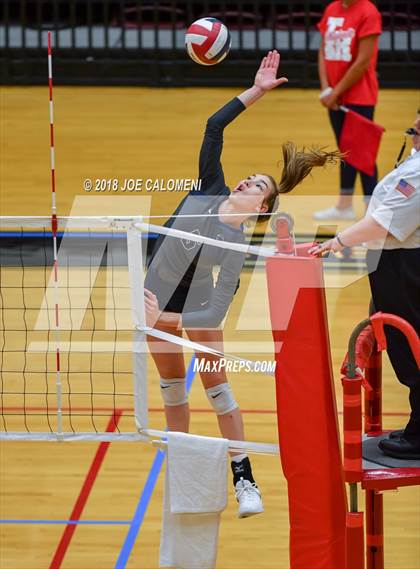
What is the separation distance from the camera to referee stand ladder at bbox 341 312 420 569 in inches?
163

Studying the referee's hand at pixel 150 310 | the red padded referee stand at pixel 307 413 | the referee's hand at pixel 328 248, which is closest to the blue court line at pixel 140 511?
the referee's hand at pixel 150 310

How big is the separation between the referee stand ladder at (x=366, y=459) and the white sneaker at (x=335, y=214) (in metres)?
4.87

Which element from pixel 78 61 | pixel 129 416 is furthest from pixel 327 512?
pixel 78 61

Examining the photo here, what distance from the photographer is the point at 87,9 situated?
13.9m

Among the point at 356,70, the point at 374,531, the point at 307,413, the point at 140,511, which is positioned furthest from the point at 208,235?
the point at 356,70

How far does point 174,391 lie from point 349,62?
4.46 meters

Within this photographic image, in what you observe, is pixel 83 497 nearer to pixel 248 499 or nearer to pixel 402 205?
pixel 248 499

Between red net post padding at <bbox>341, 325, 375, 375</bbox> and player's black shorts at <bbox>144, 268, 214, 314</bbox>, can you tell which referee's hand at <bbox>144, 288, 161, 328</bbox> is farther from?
red net post padding at <bbox>341, 325, 375, 375</bbox>

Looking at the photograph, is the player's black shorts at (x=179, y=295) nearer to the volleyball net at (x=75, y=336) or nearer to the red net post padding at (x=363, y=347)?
the volleyball net at (x=75, y=336)

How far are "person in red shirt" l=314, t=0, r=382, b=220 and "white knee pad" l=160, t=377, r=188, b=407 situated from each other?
4091 millimetres

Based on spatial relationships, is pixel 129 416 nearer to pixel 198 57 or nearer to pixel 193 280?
pixel 193 280

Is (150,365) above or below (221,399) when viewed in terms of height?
below

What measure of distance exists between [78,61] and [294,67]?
252cm

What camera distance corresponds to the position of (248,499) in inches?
→ 205
